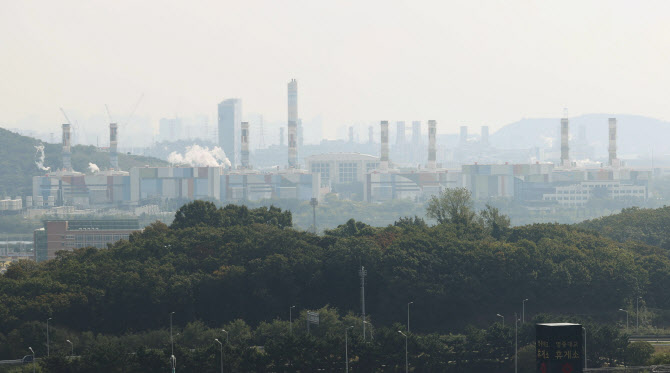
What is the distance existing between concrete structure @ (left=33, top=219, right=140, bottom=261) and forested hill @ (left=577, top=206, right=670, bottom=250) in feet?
243

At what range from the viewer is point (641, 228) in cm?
11894

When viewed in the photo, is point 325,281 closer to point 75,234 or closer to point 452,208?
point 452,208

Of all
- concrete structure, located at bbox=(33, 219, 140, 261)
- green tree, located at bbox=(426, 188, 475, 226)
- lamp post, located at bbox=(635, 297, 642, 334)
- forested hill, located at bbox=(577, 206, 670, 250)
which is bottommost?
lamp post, located at bbox=(635, 297, 642, 334)

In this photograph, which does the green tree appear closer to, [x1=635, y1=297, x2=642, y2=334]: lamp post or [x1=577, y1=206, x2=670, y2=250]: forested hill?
[x1=577, y1=206, x2=670, y2=250]: forested hill

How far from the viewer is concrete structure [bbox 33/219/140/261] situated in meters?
168

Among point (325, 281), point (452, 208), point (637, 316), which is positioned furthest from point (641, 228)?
point (325, 281)

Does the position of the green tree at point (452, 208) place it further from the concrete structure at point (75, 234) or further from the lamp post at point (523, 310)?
the concrete structure at point (75, 234)

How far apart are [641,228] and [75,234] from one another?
8477cm

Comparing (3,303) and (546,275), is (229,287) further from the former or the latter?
(546,275)

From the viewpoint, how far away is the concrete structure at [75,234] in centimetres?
16775

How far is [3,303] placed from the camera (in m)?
83.6

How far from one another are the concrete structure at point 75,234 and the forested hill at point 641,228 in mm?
74066

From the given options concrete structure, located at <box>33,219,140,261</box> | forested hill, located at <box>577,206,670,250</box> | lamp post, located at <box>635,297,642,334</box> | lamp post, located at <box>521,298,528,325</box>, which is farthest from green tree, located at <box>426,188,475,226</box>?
concrete structure, located at <box>33,219,140,261</box>

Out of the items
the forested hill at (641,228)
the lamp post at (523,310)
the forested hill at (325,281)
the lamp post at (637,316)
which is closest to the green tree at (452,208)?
the forested hill at (641,228)
